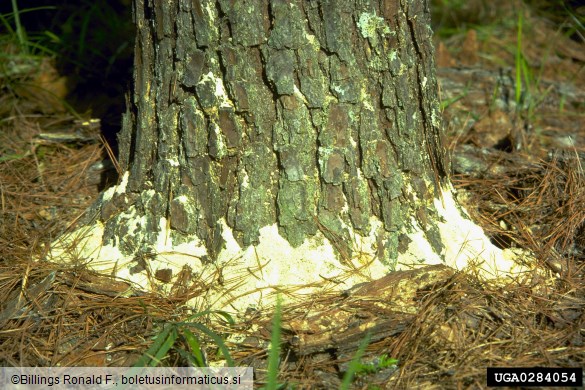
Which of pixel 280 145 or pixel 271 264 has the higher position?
pixel 280 145

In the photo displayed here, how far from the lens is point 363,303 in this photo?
5.68ft

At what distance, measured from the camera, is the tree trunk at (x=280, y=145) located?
178 cm

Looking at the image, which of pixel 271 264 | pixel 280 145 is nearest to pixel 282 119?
pixel 280 145

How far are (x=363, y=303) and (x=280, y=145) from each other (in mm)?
511

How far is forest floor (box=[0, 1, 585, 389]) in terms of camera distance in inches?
63.5

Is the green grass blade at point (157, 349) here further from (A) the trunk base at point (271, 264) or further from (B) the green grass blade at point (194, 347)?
(A) the trunk base at point (271, 264)

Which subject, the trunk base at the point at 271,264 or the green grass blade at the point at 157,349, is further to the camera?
the trunk base at the point at 271,264

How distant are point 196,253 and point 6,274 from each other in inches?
23.3

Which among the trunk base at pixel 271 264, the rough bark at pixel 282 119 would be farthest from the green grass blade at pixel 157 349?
the rough bark at pixel 282 119

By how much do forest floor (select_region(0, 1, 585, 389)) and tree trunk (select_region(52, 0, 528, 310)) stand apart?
0.43ft

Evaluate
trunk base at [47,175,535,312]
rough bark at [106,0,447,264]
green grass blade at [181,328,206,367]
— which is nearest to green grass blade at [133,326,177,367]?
green grass blade at [181,328,206,367]

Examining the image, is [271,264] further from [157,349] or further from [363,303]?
[157,349]

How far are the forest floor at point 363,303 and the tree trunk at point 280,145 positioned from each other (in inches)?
5.2

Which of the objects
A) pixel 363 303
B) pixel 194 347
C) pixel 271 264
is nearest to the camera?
pixel 194 347
